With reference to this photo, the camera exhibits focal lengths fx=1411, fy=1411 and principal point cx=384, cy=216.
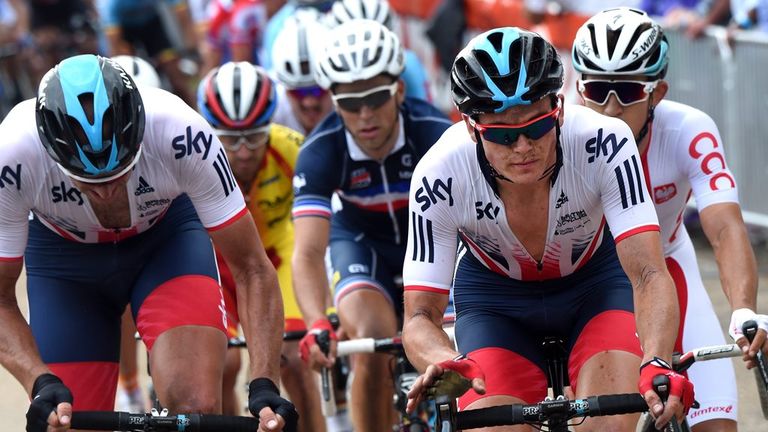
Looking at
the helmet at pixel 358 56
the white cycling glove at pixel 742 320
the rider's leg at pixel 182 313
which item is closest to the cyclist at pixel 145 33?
the helmet at pixel 358 56

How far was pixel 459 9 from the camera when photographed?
14.3 m

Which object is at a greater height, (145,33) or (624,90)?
(145,33)

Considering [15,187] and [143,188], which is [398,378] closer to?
[143,188]

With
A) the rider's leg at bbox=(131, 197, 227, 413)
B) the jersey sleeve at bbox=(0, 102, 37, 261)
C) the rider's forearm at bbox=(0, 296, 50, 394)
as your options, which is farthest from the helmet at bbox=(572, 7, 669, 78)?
the rider's forearm at bbox=(0, 296, 50, 394)

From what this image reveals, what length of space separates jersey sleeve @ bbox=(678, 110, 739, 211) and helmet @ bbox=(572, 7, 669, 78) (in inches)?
11.6

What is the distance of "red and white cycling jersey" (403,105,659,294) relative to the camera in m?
4.78

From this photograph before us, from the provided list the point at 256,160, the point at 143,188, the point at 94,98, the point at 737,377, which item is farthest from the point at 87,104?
the point at 737,377

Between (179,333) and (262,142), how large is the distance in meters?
2.15

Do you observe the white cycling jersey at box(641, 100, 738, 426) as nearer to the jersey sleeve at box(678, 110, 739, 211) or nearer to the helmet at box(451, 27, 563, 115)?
the jersey sleeve at box(678, 110, 739, 211)

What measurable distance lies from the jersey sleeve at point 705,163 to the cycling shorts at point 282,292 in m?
2.18

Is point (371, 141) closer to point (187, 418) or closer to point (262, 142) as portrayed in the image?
point (262, 142)

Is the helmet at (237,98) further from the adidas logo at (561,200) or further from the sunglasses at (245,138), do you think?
the adidas logo at (561,200)

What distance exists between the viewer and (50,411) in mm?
4574

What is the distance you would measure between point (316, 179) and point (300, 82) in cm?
214
